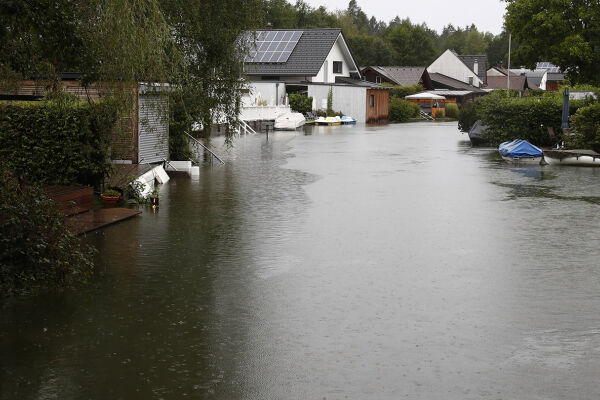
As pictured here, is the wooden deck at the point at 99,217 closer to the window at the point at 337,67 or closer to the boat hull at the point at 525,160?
Result: the boat hull at the point at 525,160

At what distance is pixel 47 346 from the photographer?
273 inches

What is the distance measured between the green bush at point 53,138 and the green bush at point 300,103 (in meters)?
40.8

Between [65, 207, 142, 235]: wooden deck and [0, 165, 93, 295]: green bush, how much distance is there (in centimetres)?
333

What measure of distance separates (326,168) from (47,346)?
17.6 meters

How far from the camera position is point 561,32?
4944 centimetres

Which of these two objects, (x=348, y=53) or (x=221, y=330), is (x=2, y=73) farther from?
(x=348, y=53)

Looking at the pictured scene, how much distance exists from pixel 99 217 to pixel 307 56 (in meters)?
45.4

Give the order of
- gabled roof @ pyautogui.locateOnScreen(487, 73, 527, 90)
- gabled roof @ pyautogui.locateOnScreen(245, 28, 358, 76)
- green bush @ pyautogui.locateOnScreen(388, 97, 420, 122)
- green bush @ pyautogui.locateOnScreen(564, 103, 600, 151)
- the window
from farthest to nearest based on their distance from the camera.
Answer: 1. gabled roof @ pyautogui.locateOnScreen(487, 73, 527, 90)
2. green bush @ pyautogui.locateOnScreen(388, 97, 420, 122)
3. the window
4. gabled roof @ pyautogui.locateOnScreen(245, 28, 358, 76)
5. green bush @ pyautogui.locateOnScreen(564, 103, 600, 151)

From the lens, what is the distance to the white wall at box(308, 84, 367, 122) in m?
58.3

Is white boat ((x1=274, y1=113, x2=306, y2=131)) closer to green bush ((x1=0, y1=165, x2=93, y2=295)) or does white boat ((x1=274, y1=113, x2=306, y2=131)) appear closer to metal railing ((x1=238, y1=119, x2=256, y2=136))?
metal railing ((x1=238, y1=119, x2=256, y2=136))

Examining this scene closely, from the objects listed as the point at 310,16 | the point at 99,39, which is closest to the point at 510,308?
the point at 99,39

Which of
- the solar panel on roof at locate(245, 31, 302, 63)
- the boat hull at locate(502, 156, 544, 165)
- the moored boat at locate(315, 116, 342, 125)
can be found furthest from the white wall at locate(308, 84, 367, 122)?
the boat hull at locate(502, 156, 544, 165)

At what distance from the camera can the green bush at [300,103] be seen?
55.2 metres

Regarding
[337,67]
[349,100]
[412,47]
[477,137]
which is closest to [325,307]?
[477,137]
